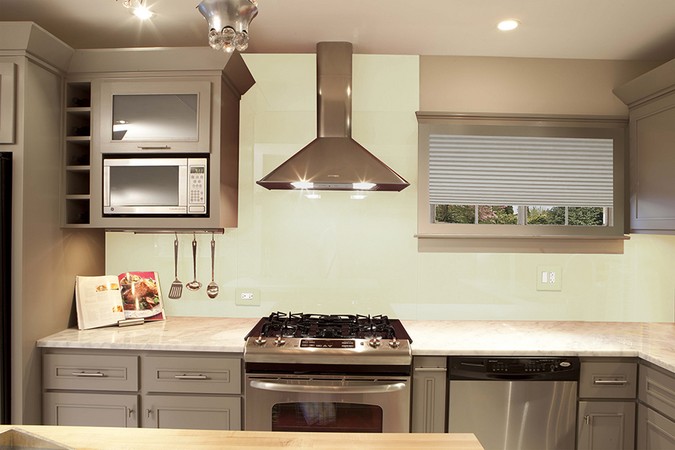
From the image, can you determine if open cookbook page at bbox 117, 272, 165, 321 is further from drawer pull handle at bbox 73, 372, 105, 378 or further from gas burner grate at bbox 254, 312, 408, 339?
gas burner grate at bbox 254, 312, 408, 339

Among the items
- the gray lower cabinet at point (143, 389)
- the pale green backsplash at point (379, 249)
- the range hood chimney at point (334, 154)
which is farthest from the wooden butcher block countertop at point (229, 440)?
the pale green backsplash at point (379, 249)

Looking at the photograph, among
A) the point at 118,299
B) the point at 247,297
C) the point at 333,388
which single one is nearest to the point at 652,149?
the point at 333,388

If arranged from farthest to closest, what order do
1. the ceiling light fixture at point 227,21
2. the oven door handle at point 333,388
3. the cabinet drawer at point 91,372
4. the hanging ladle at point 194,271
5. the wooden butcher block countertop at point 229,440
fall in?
the hanging ladle at point 194,271, the cabinet drawer at point 91,372, the oven door handle at point 333,388, the wooden butcher block countertop at point 229,440, the ceiling light fixture at point 227,21

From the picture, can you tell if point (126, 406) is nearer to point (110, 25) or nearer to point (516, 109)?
point (110, 25)

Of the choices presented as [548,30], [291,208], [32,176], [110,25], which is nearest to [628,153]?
[548,30]

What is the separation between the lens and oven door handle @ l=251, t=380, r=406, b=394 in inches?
82.9

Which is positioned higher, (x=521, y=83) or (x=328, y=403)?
(x=521, y=83)

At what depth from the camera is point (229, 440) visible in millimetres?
1131

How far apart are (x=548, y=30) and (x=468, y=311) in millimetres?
1653

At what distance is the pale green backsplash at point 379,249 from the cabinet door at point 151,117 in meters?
0.45

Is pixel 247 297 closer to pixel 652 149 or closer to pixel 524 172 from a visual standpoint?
pixel 524 172

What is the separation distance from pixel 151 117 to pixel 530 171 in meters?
2.18

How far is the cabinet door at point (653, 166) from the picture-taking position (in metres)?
2.38

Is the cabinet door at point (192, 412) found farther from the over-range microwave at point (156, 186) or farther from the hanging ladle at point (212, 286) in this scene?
the over-range microwave at point (156, 186)
